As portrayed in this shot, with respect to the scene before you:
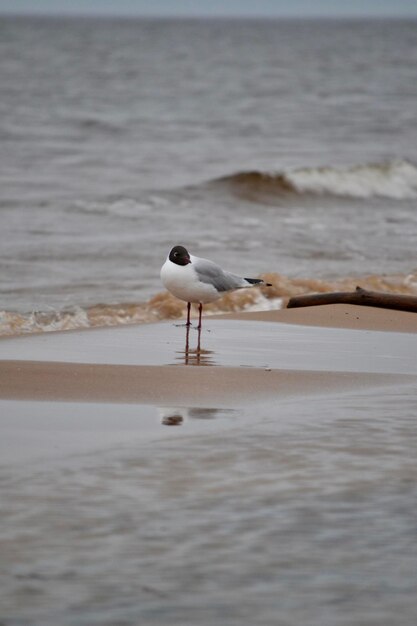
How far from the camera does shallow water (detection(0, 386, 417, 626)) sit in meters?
3.92

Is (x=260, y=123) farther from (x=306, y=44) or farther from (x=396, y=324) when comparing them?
(x=306, y=44)

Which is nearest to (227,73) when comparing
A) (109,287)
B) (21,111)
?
(21,111)

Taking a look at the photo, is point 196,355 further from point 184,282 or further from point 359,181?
point 359,181

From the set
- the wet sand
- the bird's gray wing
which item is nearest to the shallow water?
the wet sand

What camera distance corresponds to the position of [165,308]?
471 inches

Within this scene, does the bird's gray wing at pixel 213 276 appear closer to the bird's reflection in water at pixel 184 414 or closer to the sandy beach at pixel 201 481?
the sandy beach at pixel 201 481

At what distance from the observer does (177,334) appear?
30.0 ft

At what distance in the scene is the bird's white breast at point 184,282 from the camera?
902cm

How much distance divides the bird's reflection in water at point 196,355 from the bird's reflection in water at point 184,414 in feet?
4.38

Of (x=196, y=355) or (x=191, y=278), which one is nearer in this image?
(x=196, y=355)

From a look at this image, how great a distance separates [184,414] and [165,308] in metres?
5.71

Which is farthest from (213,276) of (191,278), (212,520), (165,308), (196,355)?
(212,520)

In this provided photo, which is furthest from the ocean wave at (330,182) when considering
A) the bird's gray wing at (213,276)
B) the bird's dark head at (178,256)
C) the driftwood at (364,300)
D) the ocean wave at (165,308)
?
the bird's dark head at (178,256)

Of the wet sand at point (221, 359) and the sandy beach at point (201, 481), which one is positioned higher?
the wet sand at point (221, 359)
